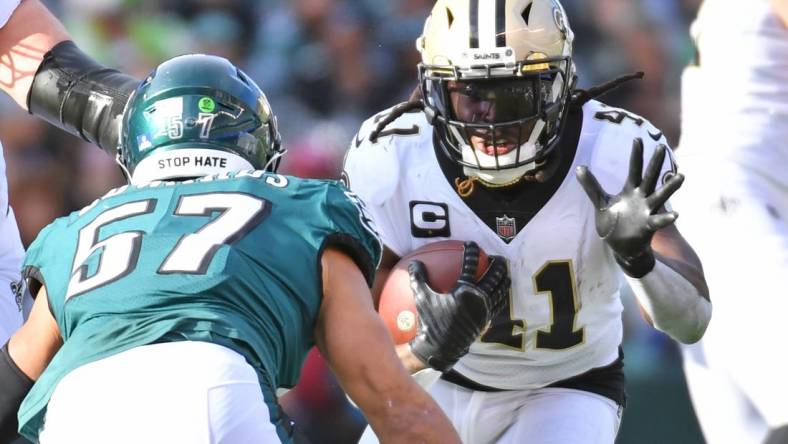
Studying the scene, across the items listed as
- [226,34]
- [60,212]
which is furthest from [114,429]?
[226,34]

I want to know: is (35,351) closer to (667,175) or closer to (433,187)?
(433,187)

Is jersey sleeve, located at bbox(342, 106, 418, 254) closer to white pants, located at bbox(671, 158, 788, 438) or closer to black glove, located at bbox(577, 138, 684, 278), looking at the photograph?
black glove, located at bbox(577, 138, 684, 278)

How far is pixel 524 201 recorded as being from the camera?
390 centimetres

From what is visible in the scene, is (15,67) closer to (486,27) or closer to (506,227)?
(486,27)

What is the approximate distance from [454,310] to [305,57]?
3.95 m

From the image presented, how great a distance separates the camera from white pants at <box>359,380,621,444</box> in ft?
12.6

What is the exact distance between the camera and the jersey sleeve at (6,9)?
423cm

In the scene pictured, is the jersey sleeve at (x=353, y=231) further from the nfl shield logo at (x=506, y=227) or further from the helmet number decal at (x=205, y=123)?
the nfl shield logo at (x=506, y=227)

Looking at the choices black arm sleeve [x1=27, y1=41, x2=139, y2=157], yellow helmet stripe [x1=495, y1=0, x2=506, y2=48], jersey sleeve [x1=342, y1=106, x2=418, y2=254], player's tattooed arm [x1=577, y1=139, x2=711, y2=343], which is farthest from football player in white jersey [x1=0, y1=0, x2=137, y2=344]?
player's tattooed arm [x1=577, y1=139, x2=711, y2=343]

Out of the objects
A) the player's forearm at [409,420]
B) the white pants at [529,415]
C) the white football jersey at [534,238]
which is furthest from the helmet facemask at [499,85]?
the player's forearm at [409,420]

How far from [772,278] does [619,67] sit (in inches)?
107

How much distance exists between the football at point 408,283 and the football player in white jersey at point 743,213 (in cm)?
148

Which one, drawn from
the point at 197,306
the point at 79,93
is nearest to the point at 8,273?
A: the point at 79,93

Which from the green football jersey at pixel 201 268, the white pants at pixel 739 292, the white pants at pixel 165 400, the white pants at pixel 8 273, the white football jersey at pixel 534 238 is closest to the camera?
the white pants at pixel 165 400
